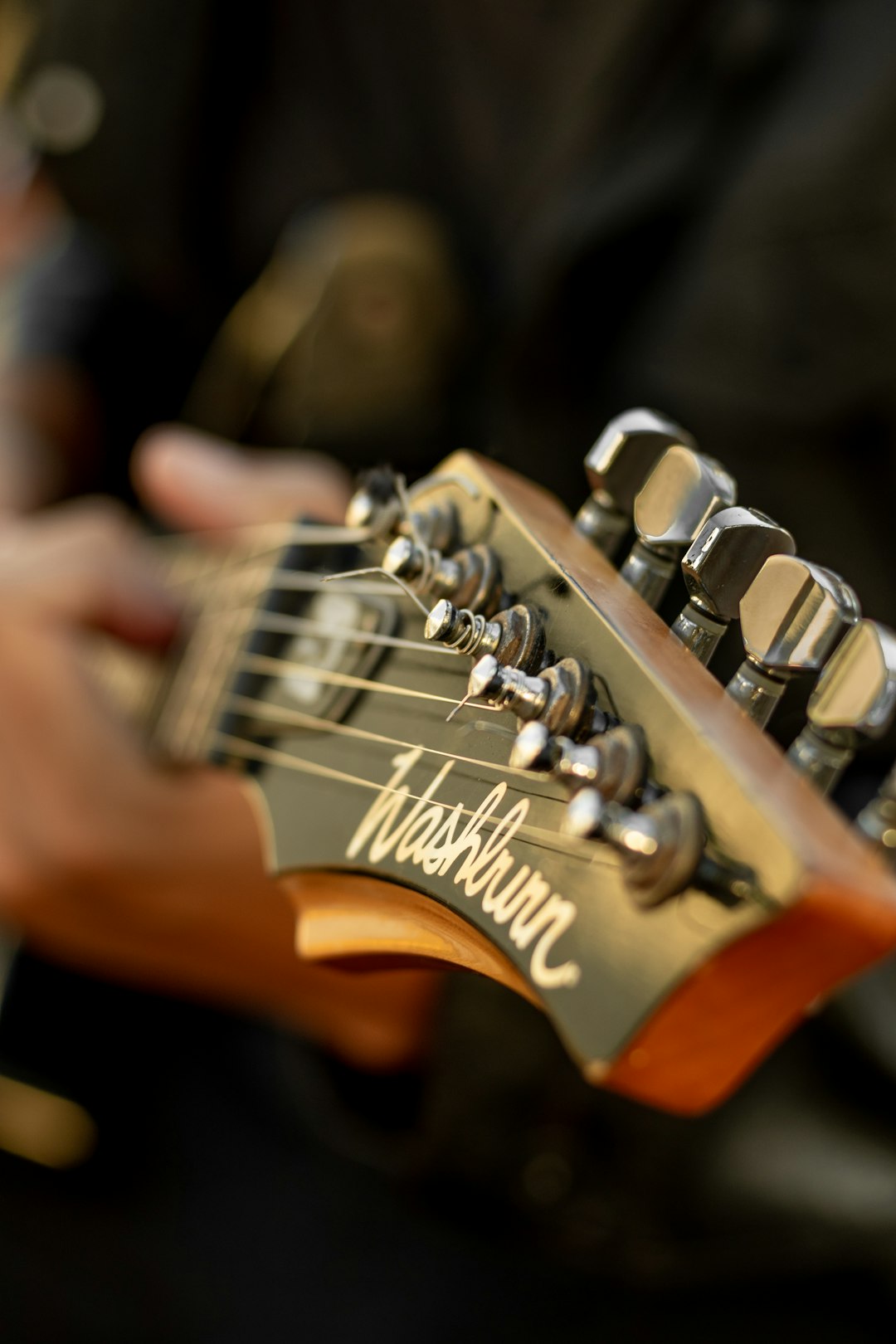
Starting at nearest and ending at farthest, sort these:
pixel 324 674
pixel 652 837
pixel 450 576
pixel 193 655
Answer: pixel 652 837
pixel 450 576
pixel 324 674
pixel 193 655

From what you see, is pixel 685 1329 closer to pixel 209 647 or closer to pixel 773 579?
pixel 209 647

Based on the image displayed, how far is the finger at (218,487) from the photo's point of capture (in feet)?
2.65

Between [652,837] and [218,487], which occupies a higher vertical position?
[652,837]

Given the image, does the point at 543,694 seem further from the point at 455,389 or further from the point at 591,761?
the point at 455,389

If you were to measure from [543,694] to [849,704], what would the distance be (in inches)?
3.0

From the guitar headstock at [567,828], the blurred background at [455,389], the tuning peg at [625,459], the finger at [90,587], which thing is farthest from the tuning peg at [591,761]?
the finger at [90,587]

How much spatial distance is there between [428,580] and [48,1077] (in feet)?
2.81

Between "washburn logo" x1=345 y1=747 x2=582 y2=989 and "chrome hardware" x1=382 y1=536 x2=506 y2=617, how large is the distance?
54 millimetres

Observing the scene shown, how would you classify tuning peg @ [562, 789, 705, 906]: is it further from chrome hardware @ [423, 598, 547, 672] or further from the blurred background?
the blurred background

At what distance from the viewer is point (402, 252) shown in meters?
0.93

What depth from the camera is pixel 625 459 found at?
35 cm

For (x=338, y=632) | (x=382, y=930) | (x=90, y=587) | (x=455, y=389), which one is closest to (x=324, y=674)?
(x=338, y=632)

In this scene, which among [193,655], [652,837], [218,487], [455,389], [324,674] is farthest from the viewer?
[455,389]

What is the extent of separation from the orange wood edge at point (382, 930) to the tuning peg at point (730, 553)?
4.6 inches
